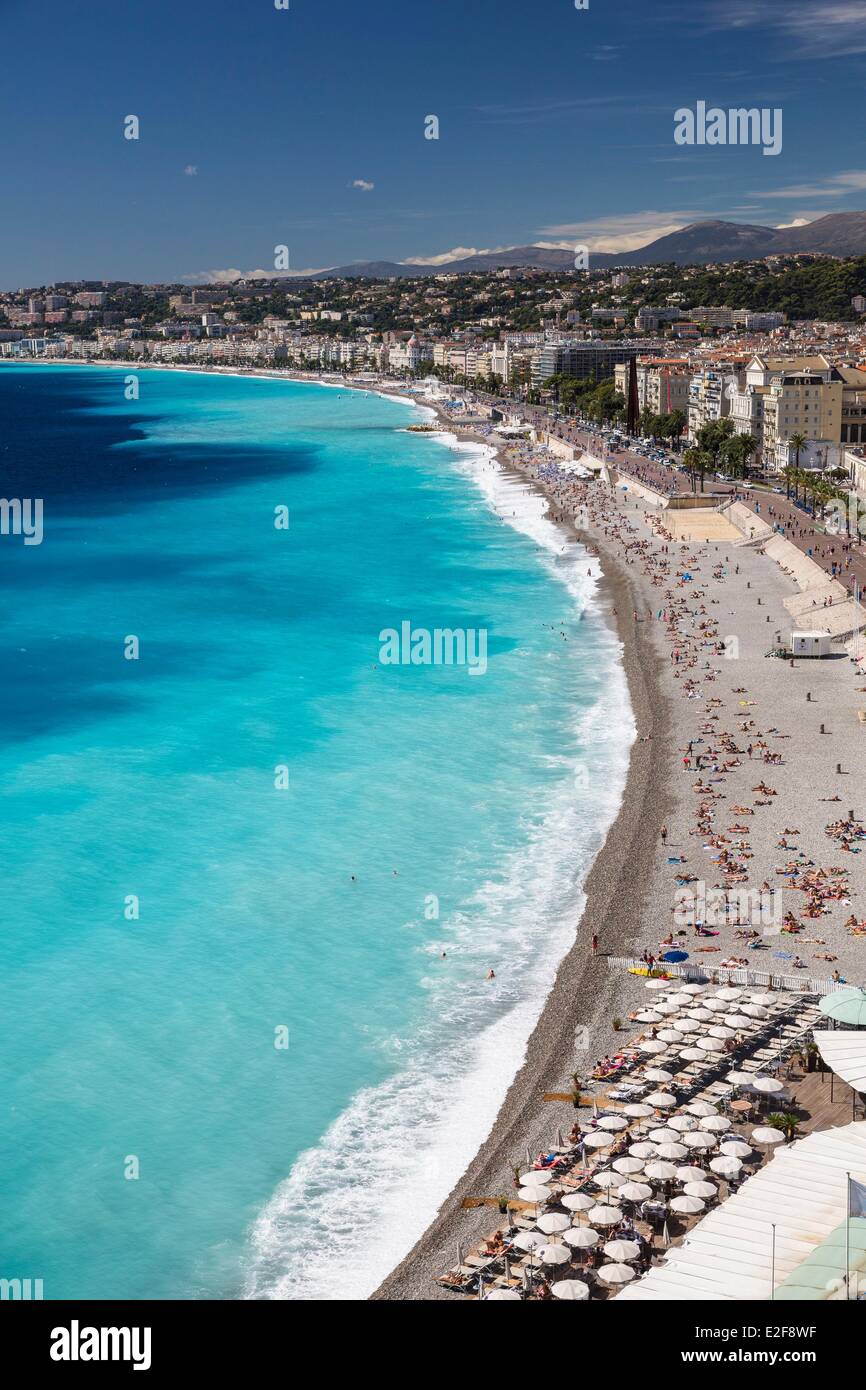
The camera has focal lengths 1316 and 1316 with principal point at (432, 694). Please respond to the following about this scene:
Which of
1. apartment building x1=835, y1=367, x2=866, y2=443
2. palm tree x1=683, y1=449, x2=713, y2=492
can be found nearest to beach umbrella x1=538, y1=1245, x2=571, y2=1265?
palm tree x1=683, y1=449, x2=713, y2=492

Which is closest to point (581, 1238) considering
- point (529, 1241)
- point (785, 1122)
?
point (529, 1241)

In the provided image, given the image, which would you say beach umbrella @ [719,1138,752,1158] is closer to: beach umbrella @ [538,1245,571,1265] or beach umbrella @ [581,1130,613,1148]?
beach umbrella @ [581,1130,613,1148]

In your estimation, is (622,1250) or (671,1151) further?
(671,1151)

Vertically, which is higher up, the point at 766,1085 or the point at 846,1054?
the point at 846,1054

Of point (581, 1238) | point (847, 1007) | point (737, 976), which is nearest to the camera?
point (581, 1238)

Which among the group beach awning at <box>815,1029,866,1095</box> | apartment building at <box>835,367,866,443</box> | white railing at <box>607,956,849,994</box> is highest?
apartment building at <box>835,367,866,443</box>

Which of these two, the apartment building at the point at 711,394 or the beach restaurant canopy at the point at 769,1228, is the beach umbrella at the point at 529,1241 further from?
the apartment building at the point at 711,394

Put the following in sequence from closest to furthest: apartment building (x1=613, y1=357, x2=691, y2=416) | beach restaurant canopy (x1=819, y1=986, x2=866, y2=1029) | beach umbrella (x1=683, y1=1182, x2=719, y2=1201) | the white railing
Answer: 1. beach umbrella (x1=683, y1=1182, x2=719, y2=1201)
2. beach restaurant canopy (x1=819, y1=986, x2=866, y2=1029)
3. the white railing
4. apartment building (x1=613, y1=357, x2=691, y2=416)

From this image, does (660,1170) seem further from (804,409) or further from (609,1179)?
(804,409)
